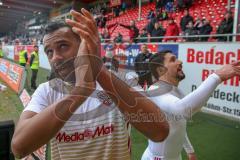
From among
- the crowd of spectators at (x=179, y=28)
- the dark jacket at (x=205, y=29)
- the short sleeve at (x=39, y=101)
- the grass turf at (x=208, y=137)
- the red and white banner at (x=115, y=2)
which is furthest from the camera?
the red and white banner at (x=115, y=2)

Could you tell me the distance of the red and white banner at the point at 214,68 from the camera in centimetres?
680

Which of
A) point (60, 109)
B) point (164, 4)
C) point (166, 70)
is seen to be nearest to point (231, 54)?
point (166, 70)

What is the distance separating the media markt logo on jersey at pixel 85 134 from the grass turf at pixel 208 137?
10.0 feet

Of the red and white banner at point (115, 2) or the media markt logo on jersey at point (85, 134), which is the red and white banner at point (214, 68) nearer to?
the media markt logo on jersey at point (85, 134)

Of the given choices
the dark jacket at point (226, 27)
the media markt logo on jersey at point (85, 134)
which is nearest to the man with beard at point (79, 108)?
the media markt logo on jersey at point (85, 134)

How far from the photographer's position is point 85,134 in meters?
1.46

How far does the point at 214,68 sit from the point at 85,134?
6.48m

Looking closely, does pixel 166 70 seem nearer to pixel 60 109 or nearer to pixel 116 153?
pixel 116 153

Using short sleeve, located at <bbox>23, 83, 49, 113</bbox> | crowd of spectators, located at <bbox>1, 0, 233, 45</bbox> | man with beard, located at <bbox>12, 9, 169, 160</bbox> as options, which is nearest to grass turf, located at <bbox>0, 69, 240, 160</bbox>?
crowd of spectators, located at <bbox>1, 0, 233, 45</bbox>

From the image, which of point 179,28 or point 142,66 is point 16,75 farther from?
point 179,28

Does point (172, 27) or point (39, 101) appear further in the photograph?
point (172, 27)

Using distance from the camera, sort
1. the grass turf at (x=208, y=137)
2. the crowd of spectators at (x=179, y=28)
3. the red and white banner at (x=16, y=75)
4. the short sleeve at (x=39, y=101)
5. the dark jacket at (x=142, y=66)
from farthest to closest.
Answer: the red and white banner at (x=16, y=75)
the crowd of spectators at (x=179, y=28)
the grass turf at (x=208, y=137)
the dark jacket at (x=142, y=66)
the short sleeve at (x=39, y=101)

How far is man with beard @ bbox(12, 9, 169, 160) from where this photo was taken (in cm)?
105

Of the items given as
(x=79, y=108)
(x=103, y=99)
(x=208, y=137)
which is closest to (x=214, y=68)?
(x=208, y=137)
